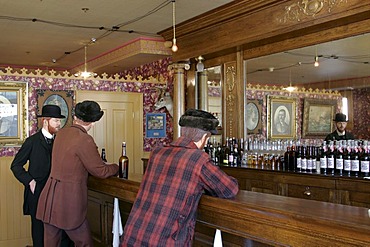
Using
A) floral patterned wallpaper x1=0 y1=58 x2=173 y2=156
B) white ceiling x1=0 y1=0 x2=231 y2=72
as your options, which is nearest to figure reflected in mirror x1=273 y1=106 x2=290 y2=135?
white ceiling x1=0 y1=0 x2=231 y2=72

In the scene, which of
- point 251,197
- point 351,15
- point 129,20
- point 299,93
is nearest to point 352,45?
point 351,15

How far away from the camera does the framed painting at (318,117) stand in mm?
4629

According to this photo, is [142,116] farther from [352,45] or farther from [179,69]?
[352,45]

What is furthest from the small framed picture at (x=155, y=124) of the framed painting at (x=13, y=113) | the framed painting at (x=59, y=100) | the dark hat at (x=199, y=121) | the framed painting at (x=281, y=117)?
the dark hat at (x=199, y=121)

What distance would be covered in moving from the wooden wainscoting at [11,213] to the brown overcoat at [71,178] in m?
3.03

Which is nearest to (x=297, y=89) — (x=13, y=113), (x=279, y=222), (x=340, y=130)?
(x=340, y=130)

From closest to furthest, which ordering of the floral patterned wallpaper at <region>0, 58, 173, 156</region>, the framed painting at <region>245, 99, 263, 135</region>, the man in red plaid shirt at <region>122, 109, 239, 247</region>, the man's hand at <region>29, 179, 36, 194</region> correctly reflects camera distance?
the man in red plaid shirt at <region>122, 109, 239, 247</region> → the man's hand at <region>29, 179, 36, 194</region> → the framed painting at <region>245, 99, 263, 135</region> → the floral patterned wallpaper at <region>0, 58, 173, 156</region>

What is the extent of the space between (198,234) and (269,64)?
3.14 metres

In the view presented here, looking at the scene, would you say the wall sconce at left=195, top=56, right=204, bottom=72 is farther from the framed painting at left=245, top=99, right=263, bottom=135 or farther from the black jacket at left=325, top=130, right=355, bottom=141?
the black jacket at left=325, top=130, right=355, bottom=141

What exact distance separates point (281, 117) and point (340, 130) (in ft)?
3.23

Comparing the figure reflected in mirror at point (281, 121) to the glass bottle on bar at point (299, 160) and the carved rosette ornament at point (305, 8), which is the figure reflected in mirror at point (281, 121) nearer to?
the glass bottle on bar at point (299, 160)

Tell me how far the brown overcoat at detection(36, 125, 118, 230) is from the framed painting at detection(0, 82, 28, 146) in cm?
312

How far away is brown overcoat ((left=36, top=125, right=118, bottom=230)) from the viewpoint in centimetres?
309

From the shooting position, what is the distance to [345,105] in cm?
448
